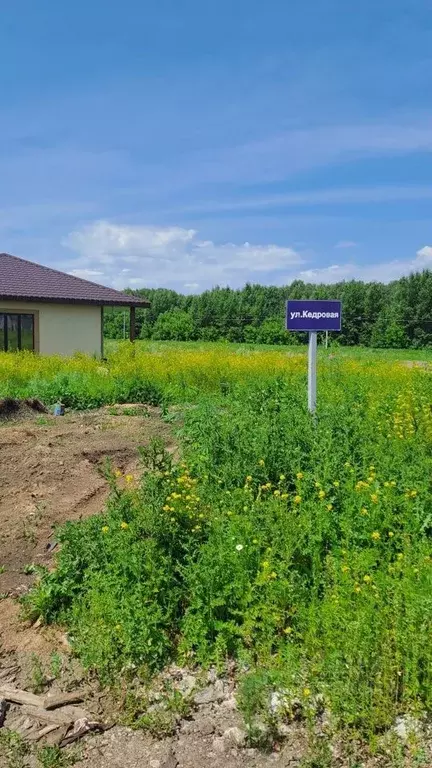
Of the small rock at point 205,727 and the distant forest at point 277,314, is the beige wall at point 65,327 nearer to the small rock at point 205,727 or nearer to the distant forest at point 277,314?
the small rock at point 205,727

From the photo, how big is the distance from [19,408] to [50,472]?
17.3 feet

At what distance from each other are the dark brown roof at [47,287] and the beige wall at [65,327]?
425mm

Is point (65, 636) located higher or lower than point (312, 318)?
lower

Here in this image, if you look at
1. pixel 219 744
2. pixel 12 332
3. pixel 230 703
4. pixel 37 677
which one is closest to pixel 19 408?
pixel 37 677

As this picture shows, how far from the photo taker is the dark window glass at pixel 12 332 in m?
20.8

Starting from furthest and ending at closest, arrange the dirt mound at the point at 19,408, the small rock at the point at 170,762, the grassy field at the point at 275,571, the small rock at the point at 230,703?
1. the dirt mound at the point at 19,408
2. the small rock at the point at 230,703
3. the grassy field at the point at 275,571
4. the small rock at the point at 170,762

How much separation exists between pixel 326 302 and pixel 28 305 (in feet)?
49.9

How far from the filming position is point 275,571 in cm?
409

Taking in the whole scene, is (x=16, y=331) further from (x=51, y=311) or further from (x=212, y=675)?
(x=212, y=675)

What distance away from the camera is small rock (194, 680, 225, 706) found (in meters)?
3.45

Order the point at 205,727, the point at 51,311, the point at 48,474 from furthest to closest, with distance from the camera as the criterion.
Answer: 1. the point at 51,311
2. the point at 48,474
3. the point at 205,727

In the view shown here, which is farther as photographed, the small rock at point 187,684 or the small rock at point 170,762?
the small rock at point 187,684

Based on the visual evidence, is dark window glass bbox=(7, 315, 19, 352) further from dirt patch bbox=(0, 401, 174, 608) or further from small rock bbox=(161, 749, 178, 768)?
small rock bbox=(161, 749, 178, 768)

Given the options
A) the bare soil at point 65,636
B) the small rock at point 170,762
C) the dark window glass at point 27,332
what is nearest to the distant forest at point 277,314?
the dark window glass at point 27,332
